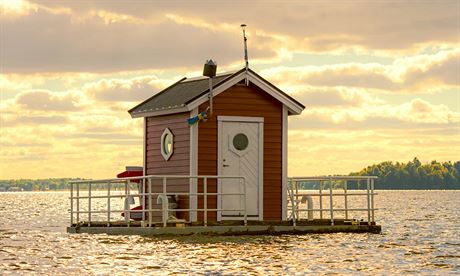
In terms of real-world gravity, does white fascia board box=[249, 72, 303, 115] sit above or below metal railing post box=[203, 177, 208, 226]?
above

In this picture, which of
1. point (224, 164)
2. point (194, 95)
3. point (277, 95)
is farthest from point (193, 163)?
point (277, 95)

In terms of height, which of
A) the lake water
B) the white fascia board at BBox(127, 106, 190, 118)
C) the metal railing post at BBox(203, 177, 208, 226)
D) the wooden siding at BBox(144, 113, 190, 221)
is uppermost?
the white fascia board at BBox(127, 106, 190, 118)

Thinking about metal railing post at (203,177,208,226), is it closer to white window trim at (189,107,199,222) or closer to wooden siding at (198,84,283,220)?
white window trim at (189,107,199,222)

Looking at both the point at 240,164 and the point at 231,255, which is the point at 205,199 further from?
the point at 231,255

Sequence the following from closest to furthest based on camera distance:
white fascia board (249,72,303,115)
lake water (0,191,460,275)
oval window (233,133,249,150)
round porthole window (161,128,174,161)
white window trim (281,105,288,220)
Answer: lake water (0,191,460,275) < oval window (233,133,249,150) < white fascia board (249,72,303,115) < round porthole window (161,128,174,161) < white window trim (281,105,288,220)

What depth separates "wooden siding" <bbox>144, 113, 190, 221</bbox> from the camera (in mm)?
28438

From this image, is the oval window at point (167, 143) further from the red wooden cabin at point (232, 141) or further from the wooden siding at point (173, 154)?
the wooden siding at point (173, 154)

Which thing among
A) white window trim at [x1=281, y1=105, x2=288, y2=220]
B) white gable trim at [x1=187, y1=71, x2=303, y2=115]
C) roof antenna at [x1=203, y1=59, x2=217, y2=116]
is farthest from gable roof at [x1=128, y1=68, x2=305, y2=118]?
white window trim at [x1=281, y1=105, x2=288, y2=220]

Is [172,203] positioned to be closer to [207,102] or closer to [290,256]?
[207,102]

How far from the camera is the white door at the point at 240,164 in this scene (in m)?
28.4

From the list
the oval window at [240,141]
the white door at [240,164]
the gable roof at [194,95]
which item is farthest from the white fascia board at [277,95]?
the oval window at [240,141]

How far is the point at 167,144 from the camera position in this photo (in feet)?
96.7

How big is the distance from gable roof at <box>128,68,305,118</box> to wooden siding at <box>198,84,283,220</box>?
0.25 m

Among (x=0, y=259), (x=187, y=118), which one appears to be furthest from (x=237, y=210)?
(x=0, y=259)
